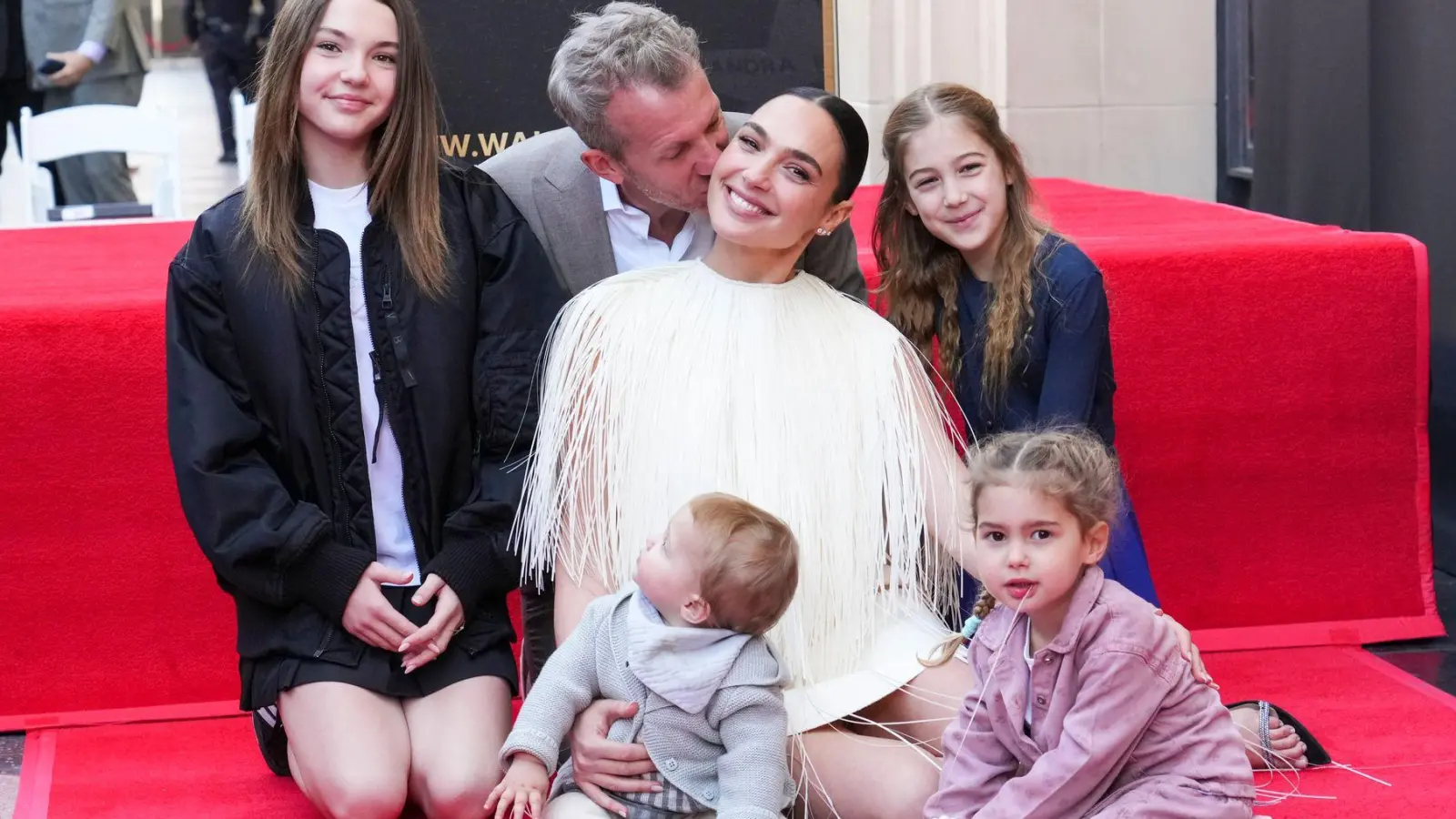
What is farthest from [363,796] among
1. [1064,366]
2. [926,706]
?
[1064,366]

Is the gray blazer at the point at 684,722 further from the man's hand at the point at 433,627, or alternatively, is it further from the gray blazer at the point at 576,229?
the gray blazer at the point at 576,229

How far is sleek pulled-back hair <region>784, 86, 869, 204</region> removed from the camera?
84.0 inches

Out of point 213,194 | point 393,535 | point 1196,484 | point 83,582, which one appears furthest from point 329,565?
point 213,194

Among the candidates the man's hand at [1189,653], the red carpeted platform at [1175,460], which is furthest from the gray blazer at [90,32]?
the man's hand at [1189,653]

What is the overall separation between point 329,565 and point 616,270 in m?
0.64

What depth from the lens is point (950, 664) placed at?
7.03 ft

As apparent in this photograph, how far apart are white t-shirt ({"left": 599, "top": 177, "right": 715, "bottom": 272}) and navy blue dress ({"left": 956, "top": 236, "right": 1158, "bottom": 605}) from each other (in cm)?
45

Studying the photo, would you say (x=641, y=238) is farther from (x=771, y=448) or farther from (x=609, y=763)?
(x=609, y=763)

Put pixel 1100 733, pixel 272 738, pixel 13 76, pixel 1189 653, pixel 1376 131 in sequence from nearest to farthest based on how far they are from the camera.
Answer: pixel 1100 733 < pixel 1189 653 < pixel 272 738 < pixel 1376 131 < pixel 13 76

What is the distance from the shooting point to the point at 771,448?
211cm

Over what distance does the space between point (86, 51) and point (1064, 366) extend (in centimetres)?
568

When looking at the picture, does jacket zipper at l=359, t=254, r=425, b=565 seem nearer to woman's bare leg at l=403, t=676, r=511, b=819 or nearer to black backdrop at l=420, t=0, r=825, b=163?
woman's bare leg at l=403, t=676, r=511, b=819

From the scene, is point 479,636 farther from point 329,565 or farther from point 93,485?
point 93,485

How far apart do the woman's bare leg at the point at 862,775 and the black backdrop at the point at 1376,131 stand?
202cm
